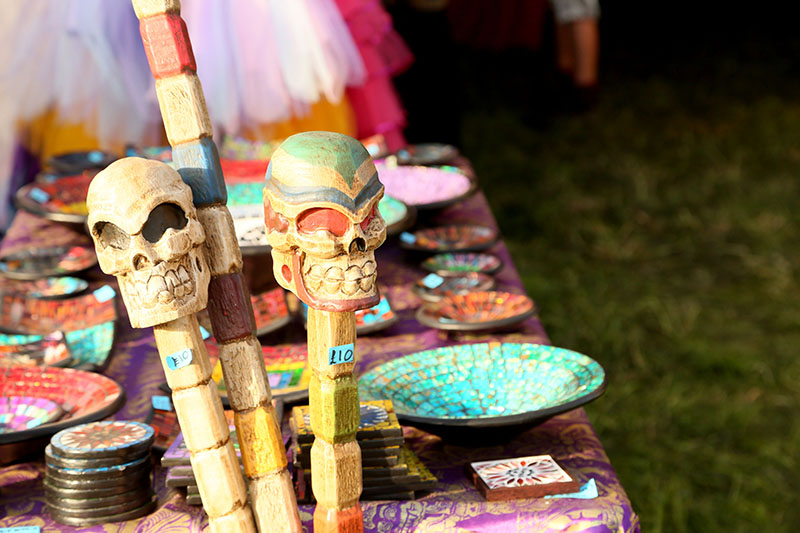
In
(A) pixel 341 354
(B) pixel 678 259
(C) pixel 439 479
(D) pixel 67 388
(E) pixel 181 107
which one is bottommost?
(B) pixel 678 259

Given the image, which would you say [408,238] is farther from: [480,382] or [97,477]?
[97,477]

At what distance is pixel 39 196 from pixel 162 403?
2.76ft

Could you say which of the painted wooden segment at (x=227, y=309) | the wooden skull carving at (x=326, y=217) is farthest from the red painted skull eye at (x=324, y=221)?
the painted wooden segment at (x=227, y=309)

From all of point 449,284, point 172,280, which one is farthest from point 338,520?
point 449,284

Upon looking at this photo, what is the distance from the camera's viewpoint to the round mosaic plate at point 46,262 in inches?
55.7

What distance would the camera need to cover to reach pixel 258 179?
1655mm

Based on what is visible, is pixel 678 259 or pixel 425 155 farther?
pixel 678 259

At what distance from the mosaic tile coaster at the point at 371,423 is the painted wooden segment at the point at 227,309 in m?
0.15

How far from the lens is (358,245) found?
656 mm

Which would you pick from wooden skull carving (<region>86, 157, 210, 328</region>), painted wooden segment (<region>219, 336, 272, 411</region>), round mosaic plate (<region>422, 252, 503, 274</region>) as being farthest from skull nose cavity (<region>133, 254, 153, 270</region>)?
round mosaic plate (<region>422, 252, 503, 274</region>)

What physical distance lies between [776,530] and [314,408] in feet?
4.62

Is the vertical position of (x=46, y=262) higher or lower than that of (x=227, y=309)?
lower

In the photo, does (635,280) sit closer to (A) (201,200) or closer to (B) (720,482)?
(B) (720,482)

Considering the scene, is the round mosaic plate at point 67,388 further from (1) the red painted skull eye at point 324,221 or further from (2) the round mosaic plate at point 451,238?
(2) the round mosaic plate at point 451,238
